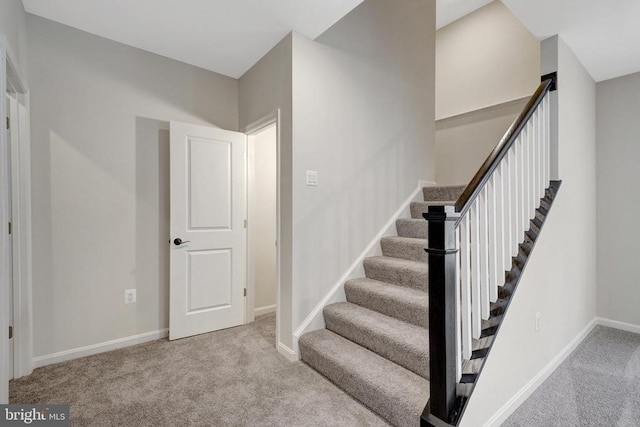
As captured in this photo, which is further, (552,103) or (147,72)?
(147,72)

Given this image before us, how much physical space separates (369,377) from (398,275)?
3.02 ft

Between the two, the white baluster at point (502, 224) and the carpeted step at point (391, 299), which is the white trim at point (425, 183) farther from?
the white baluster at point (502, 224)

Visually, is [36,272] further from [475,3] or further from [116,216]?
[475,3]

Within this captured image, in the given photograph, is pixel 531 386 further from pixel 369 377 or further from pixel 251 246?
pixel 251 246

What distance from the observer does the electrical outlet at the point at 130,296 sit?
2641 mm

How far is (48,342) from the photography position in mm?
2311

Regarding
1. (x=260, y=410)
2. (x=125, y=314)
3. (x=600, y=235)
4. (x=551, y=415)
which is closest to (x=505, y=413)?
(x=551, y=415)

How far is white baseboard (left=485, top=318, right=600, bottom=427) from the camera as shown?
166cm

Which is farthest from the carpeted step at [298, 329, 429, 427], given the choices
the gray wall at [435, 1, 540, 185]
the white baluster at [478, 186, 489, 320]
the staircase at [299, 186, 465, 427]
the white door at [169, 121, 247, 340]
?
the gray wall at [435, 1, 540, 185]

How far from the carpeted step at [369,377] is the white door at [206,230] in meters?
1.07

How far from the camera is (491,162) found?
1.53 metres

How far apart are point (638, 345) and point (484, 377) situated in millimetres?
2246

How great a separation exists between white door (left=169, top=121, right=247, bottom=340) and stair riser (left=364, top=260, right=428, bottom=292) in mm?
1322

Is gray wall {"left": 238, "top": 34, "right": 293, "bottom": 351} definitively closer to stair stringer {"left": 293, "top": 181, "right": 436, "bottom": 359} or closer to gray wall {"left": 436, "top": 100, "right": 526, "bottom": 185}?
stair stringer {"left": 293, "top": 181, "right": 436, "bottom": 359}
